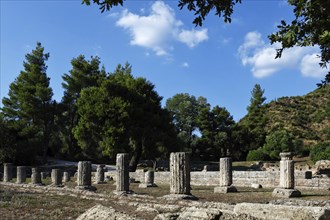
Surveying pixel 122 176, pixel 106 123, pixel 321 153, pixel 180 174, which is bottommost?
pixel 122 176

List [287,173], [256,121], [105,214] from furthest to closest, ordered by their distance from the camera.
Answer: [256,121]
[287,173]
[105,214]

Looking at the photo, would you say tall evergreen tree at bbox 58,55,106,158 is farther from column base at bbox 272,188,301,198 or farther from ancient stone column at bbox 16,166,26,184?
column base at bbox 272,188,301,198

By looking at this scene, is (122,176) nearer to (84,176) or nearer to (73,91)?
(84,176)

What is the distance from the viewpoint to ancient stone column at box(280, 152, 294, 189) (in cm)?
1850

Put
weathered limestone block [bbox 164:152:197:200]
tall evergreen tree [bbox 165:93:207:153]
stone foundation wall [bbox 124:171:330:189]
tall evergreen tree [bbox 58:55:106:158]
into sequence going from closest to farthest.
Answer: weathered limestone block [bbox 164:152:197:200]
stone foundation wall [bbox 124:171:330:189]
tall evergreen tree [bbox 58:55:106:158]
tall evergreen tree [bbox 165:93:207:153]

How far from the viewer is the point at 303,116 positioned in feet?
264

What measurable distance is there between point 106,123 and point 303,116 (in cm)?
5382

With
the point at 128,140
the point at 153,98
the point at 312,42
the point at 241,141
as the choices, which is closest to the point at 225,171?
the point at 312,42

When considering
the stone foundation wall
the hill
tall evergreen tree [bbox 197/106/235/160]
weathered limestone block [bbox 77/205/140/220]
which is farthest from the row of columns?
the hill

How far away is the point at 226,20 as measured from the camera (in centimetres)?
771

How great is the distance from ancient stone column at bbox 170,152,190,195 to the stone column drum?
4.62 metres

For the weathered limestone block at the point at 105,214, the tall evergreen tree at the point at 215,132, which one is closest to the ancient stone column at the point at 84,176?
the weathered limestone block at the point at 105,214

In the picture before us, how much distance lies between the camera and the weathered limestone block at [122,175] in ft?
60.9

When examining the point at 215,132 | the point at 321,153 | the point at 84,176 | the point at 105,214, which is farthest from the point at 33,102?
the point at 105,214
